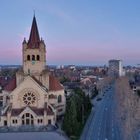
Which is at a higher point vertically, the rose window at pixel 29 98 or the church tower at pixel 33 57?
the church tower at pixel 33 57

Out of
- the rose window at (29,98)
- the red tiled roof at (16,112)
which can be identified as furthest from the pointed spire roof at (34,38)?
the red tiled roof at (16,112)

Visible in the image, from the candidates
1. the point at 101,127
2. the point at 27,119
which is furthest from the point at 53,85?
the point at 101,127

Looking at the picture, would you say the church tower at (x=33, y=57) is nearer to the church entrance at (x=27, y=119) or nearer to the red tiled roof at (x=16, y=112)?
the red tiled roof at (x=16, y=112)

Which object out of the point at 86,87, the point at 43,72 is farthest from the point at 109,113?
the point at 86,87

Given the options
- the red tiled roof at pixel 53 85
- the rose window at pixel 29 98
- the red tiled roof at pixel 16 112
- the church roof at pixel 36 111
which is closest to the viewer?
the red tiled roof at pixel 16 112

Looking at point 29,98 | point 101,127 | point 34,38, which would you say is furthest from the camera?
point 34,38

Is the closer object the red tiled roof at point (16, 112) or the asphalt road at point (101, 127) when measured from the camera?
the asphalt road at point (101, 127)

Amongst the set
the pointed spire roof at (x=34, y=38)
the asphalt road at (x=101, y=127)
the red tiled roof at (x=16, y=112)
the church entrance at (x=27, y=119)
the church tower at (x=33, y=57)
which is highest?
the pointed spire roof at (x=34, y=38)

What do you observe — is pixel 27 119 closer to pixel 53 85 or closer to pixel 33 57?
pixel 53 85

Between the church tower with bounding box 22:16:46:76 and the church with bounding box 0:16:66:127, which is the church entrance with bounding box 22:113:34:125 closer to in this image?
the church with bounding box 0:16:66:127
